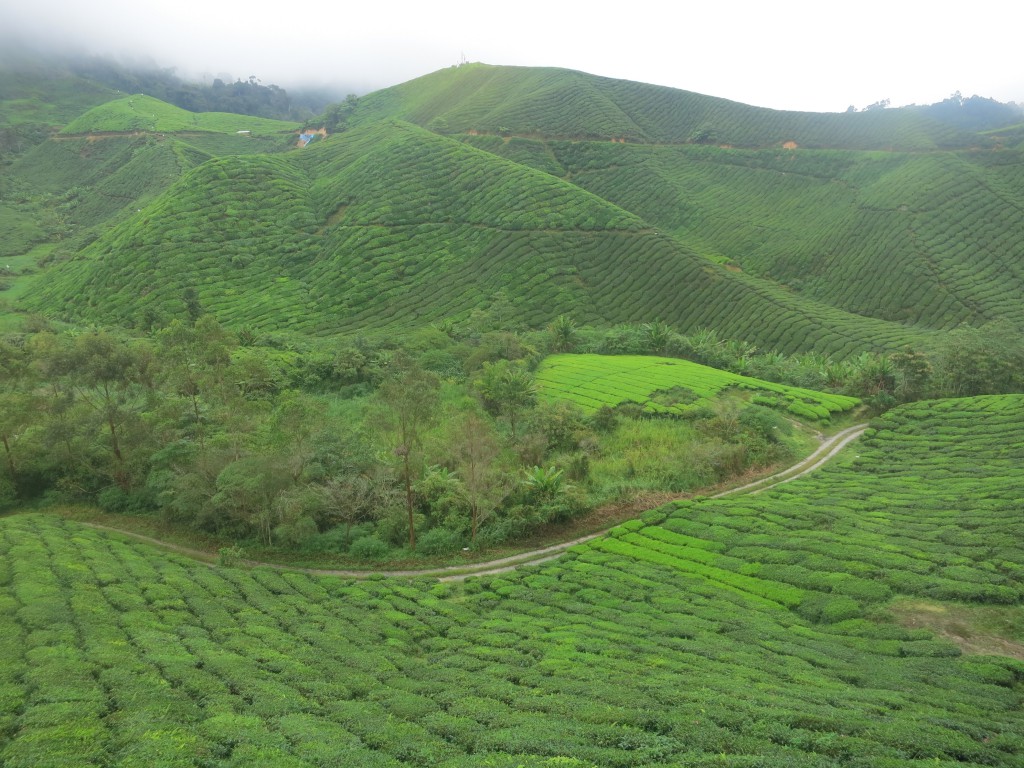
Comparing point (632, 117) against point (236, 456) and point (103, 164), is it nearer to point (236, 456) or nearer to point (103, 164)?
point (103, 164)

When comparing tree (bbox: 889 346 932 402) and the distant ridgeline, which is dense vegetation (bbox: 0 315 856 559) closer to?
tree (bbox: 889 346 932 402)

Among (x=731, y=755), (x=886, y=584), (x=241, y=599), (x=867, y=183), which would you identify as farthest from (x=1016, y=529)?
(x=867, y=183)

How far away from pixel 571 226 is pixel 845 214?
5043 cm

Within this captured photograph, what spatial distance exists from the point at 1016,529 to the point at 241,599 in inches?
1445

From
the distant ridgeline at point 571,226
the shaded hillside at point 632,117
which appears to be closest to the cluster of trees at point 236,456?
the distant ridgeline at point 571,226

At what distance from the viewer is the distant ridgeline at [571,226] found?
270 ft

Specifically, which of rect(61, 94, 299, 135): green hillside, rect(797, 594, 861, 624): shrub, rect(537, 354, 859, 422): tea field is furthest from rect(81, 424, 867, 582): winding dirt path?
rect(61, 94, 299, 135): green hillside

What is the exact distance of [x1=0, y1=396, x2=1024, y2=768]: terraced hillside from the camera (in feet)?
49.6

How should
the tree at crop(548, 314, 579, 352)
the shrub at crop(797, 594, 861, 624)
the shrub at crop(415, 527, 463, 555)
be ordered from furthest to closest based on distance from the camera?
the tree at crop(548, 314, 579, 352)
the shrub at crop(415, 527, 463, 555)
the shrub at crop(797, 594, 861, 624)

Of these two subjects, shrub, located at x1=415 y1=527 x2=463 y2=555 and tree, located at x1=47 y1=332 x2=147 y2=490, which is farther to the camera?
Result: tree, located at x1=47 y1=332 x2=147 y2=490

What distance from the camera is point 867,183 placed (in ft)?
369

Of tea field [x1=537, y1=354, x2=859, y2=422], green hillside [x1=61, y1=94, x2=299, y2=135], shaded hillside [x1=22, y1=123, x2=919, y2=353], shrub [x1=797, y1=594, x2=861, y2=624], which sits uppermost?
green hillside [x1=61, y1=94, x2=299, y2=135]

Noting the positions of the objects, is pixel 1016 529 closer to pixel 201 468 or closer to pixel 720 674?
pixel 720 674

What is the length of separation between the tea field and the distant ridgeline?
17.7 m
